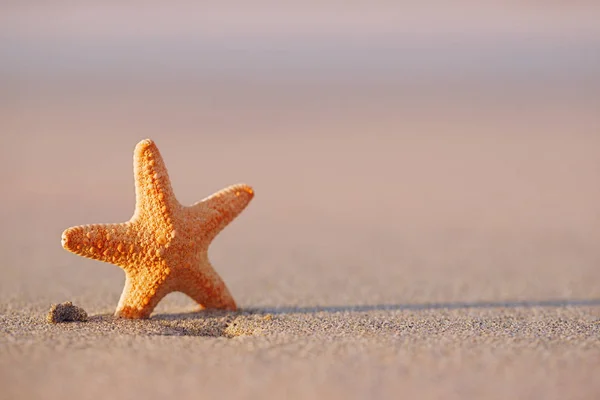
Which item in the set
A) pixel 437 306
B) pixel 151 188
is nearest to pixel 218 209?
pixel 151 188

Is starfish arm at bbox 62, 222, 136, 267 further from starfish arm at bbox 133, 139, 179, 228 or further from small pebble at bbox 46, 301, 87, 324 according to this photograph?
small pebble at bbox 46, 301, 87, 324

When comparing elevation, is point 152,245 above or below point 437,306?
above

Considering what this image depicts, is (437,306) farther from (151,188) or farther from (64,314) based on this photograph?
(64,314)

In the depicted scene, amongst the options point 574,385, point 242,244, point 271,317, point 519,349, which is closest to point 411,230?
point 242,244

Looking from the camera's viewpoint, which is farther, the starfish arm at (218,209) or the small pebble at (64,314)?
the starfish arm at (218,209)

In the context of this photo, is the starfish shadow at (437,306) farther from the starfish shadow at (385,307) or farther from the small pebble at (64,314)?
the small pebble at (64,314)

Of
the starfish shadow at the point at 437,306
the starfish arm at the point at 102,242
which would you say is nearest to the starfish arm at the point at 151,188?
the starfish arm at the point at 102,242
